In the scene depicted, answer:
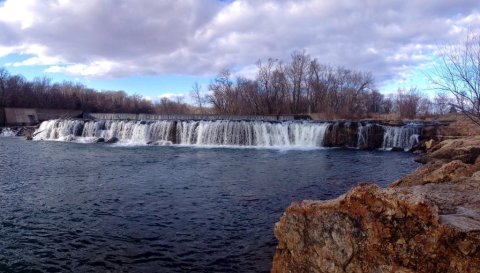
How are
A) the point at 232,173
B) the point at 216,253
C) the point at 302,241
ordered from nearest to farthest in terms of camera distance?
the point at 302,241
the point at 216,253
the point at 232,173

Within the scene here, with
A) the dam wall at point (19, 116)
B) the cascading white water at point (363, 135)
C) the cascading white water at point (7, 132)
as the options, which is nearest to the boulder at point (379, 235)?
the cascading white water at point (363, 135)

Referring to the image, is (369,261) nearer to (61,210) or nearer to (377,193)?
(377,193)

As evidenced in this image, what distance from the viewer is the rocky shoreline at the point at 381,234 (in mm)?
2674

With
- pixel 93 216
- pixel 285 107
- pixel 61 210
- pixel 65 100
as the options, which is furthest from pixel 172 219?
pixel 65 100

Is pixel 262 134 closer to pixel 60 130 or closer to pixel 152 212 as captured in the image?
pixel 60 130

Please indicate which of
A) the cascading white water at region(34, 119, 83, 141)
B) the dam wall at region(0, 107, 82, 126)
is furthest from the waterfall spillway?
the dam wall at region(0, 107, 82, 126)

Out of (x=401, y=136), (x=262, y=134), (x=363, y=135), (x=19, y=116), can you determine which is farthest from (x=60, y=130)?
(x=401, y=136)

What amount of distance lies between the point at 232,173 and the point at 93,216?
6222mm

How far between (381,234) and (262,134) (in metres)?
23.3

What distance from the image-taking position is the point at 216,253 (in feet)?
18.2

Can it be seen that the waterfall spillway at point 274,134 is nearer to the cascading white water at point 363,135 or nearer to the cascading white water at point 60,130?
the cascading white water at point 363,135

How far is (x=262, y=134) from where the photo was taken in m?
26.2

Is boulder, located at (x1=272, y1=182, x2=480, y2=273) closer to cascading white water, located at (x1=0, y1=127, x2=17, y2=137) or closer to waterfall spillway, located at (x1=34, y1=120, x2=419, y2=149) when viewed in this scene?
waterfall spillway, located at (x1=34, y1=120, x2=419, y2=149)

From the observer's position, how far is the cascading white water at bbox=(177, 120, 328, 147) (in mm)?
26016
